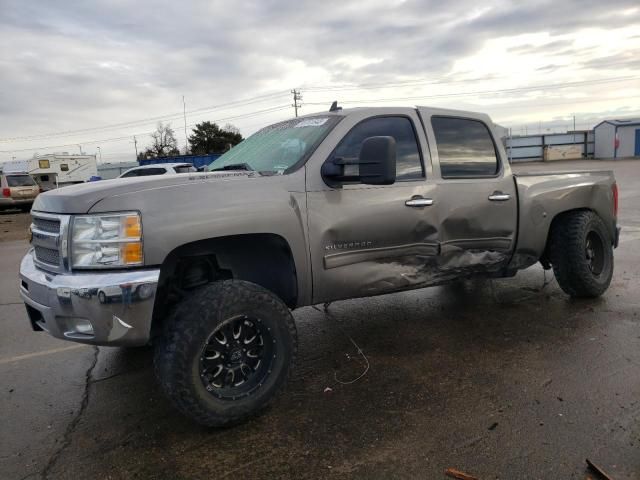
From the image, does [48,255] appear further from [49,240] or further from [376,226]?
[376,226]

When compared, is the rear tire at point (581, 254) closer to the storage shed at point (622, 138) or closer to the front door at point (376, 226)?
the front door at point (376, 226)

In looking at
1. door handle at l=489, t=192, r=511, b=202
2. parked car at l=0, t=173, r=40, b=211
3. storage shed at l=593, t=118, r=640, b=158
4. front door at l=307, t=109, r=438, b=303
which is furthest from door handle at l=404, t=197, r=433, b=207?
storage shed at l=593, t=118, r=640, b=158

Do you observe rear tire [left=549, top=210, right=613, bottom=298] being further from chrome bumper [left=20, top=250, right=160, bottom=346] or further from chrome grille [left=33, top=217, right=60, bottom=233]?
chrome grille [left=33, top=217, right=60, bottom=233]

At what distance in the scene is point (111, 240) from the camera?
2770mm

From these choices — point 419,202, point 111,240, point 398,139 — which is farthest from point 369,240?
point 111,240

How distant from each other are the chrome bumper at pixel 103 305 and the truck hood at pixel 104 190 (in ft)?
1.29

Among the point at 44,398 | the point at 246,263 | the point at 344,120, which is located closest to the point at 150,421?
the point at 44,398

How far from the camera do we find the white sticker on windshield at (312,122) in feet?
12.8

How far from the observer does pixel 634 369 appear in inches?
142

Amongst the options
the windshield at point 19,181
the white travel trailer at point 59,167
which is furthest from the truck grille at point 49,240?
the white travel trailer at point 59,167

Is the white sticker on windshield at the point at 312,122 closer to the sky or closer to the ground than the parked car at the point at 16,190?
closer to the sky

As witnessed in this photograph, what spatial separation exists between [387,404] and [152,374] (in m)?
1.85

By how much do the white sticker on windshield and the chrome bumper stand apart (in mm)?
1774

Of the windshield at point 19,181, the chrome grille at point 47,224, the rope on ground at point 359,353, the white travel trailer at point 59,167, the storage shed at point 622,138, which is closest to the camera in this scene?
the chrome grille at point 47,224
